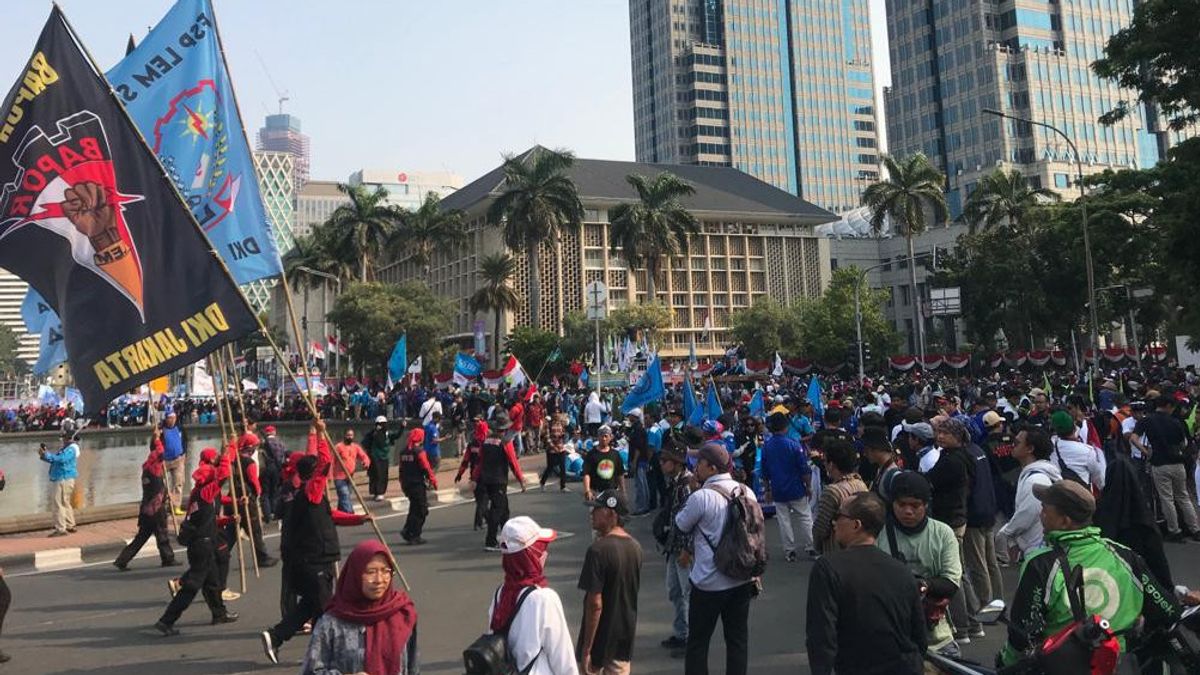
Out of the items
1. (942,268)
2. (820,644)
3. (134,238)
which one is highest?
(942,268)

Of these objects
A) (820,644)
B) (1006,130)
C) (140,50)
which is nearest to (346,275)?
(140,50)

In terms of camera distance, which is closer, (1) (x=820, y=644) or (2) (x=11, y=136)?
(1) (x=820, y=644)

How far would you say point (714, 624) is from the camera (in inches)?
212

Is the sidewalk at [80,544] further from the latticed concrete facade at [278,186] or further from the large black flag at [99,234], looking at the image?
the latticed concrete facade at [278,186]

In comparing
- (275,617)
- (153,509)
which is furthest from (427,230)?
(275,617)

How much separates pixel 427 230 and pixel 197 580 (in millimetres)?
52877

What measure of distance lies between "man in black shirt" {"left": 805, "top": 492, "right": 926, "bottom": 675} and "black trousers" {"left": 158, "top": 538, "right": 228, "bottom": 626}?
19.7ft

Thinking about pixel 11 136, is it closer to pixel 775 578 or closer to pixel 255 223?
pixel 255 223

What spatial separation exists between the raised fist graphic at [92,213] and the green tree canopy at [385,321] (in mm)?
→ 43015

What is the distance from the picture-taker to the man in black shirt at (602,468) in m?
10.2

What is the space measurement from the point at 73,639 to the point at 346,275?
197ft

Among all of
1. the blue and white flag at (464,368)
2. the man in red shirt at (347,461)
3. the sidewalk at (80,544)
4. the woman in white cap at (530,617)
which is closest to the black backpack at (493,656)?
the woman in white cap at (530,617)

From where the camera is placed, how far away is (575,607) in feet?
26.1

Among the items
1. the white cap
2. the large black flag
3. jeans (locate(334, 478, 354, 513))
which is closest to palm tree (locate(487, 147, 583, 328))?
jeans (locate(334, 478, 354, 513))
